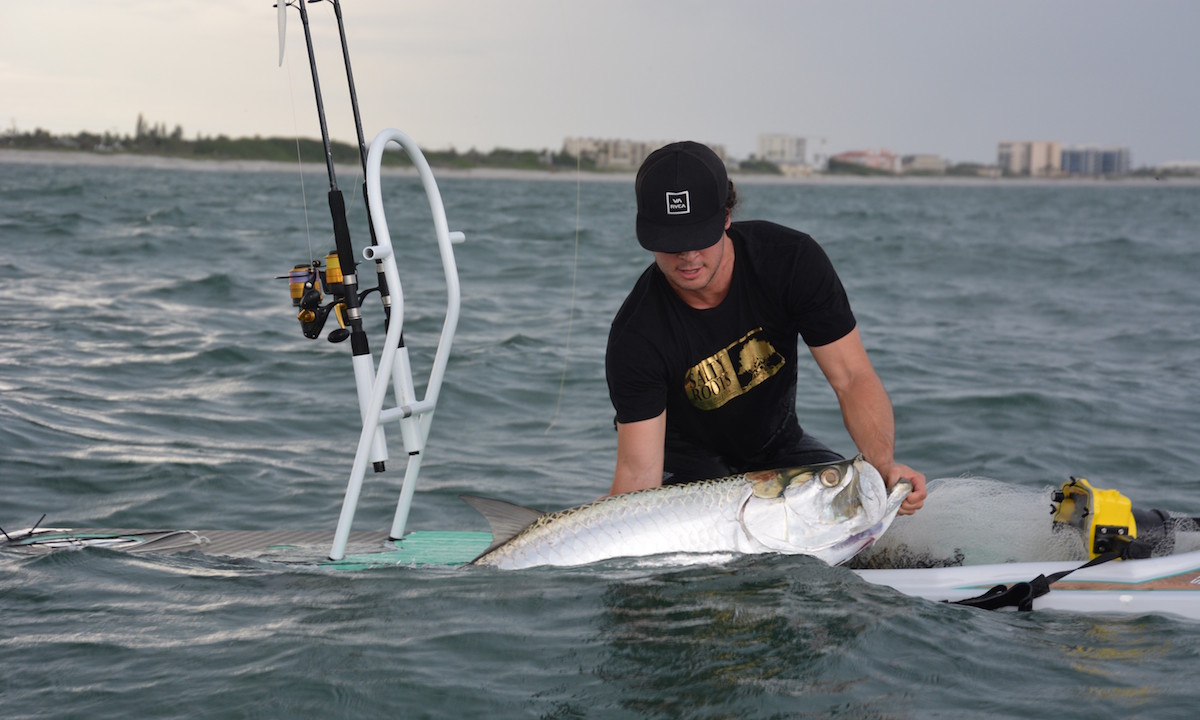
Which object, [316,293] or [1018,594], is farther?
[316,293]

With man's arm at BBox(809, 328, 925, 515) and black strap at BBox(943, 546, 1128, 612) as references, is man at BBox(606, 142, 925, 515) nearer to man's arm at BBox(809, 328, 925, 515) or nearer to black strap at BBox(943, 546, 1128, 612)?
man's arm at BBox(809, 328, 925, 515)

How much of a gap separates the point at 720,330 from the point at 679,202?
601mm

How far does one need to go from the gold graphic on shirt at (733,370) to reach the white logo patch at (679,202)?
2.09 feet

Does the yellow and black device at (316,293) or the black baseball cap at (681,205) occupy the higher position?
the black baseball cap at (681,205)

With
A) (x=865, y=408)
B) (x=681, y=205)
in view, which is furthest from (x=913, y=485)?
(x=681, y=205)

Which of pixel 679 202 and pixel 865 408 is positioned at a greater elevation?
pixel 679 202

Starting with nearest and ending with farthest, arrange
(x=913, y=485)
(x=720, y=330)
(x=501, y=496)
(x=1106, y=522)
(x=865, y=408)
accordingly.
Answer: (x=913, y=485) → (x=1106, y=522) → (x=865, y=408) → (x=720, y=330) → (x=501, y=496)

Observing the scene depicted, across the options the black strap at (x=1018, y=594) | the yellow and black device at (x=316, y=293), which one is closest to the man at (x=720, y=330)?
the black strap at (x=1018, y=594)

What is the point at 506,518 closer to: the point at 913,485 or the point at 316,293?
the point at 316,293

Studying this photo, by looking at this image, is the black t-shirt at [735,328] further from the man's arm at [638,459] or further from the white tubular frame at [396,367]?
the white tubular frame at [396,367]

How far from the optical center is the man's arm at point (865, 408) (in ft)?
12.5

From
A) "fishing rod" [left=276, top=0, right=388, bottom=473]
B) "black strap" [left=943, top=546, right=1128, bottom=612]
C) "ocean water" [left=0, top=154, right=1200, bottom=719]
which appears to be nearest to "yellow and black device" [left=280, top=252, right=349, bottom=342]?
"fishing rod" [left=276, top=0, right=388, bottom=473]

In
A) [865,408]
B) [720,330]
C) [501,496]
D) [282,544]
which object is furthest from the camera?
[501,496]

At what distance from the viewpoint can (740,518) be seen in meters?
3.79
